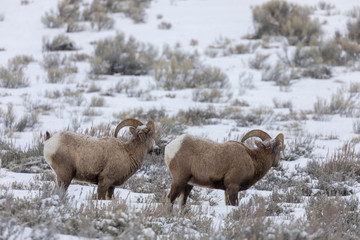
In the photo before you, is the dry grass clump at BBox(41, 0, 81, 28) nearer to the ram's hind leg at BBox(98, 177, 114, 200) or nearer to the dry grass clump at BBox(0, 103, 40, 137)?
the dry grass clump at BBox(0, 103, 40, 137)

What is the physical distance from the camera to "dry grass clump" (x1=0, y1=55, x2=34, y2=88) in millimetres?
14141

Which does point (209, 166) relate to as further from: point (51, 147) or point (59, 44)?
point (59, 44)

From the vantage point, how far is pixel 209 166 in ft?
18.3

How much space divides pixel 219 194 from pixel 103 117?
5.31m

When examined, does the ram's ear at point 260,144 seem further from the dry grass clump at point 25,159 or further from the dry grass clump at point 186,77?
the dry grass clump at point 186,77

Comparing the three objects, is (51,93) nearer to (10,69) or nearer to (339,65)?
(10,69)

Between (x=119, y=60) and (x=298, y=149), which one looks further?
(x=119, y=60)

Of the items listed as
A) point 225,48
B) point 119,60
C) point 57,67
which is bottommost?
point 57,67

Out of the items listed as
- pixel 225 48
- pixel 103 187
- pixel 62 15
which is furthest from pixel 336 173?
pixel 62 15

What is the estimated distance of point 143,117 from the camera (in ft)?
39.0

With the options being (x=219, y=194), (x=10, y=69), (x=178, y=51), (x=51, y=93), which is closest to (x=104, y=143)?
(x=219, y=194)

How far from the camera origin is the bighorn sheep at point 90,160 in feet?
18.0

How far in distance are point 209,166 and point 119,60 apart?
12.0m

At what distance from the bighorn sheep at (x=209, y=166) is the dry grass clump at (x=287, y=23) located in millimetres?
14272
